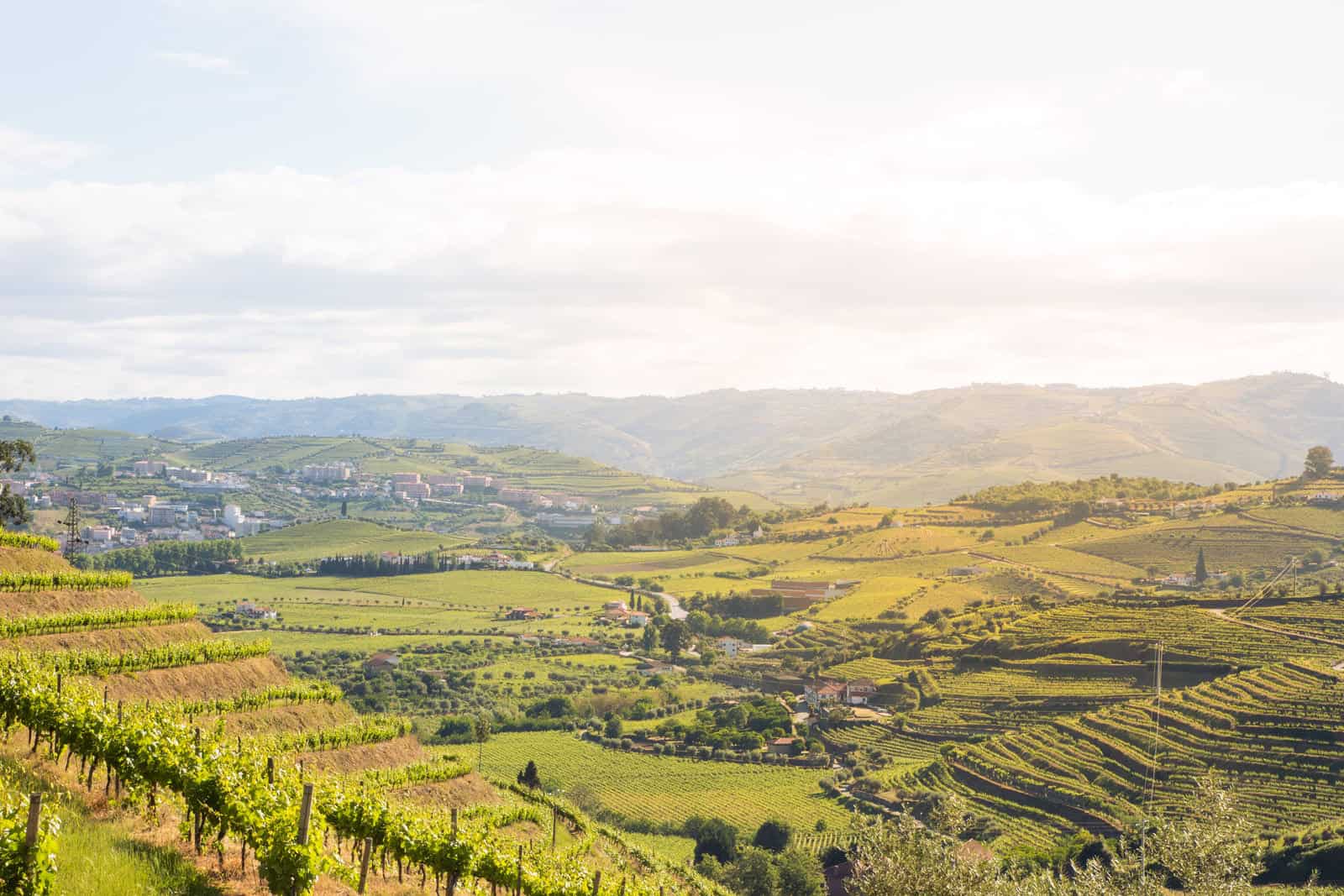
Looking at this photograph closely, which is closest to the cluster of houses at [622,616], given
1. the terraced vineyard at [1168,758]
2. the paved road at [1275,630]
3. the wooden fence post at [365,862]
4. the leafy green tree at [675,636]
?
the leafy green tree at [675,636]

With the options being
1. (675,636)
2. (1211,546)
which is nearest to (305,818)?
(675,636)

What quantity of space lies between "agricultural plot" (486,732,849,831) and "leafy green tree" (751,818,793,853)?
2449 millimetres

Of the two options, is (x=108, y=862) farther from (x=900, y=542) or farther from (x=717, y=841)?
(x=900, y=542)

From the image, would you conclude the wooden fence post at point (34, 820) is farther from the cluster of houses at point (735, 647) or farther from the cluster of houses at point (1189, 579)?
the cluster of houses at point (1189, 579)

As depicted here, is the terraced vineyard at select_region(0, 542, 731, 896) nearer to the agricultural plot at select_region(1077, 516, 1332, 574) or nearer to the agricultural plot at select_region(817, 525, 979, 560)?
the agricultural plot at select_region(1077, 516, 1332, 574)

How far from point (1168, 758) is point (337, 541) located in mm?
144999

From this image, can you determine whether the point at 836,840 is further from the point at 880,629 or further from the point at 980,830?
the point at 880,629

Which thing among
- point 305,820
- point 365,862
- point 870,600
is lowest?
point 870,600

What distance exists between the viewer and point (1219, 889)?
27.7m

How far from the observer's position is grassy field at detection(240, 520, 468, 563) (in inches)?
6403

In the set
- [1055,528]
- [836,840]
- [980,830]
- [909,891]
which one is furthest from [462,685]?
[1055,528]

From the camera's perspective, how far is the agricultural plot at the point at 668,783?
6003cm

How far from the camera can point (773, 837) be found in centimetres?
5397

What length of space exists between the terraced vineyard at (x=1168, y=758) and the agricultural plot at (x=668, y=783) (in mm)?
7859
